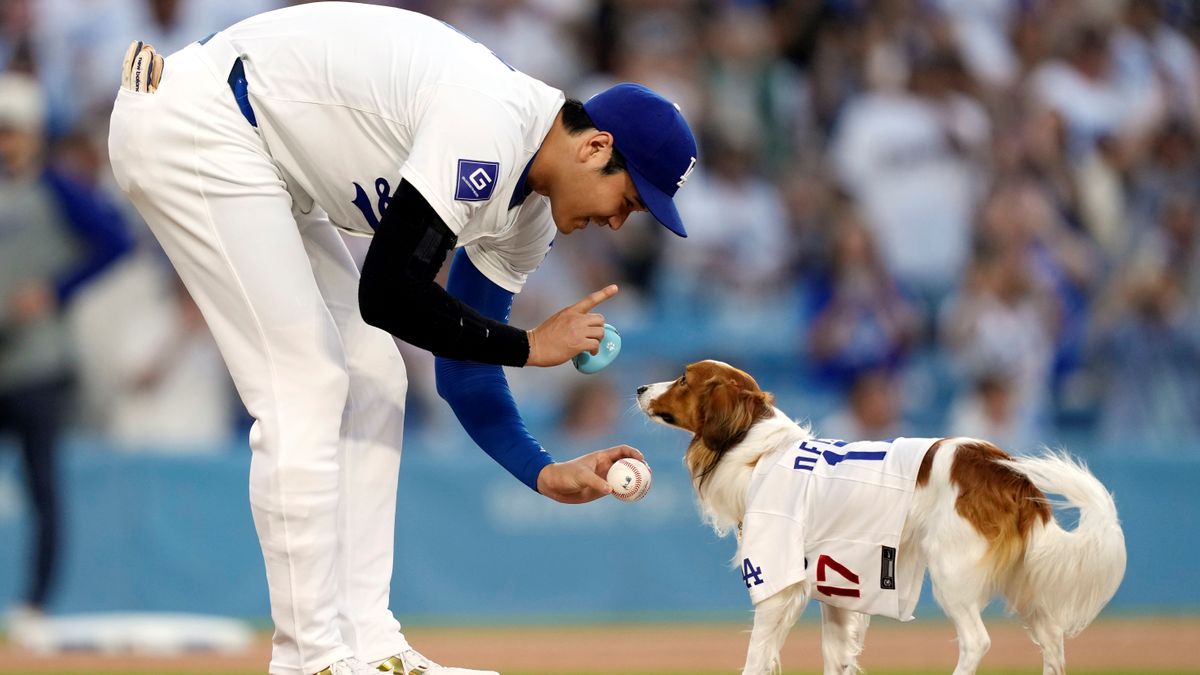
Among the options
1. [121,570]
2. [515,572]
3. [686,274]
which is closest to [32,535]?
[121,570]

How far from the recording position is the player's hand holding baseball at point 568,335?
14.6 ft

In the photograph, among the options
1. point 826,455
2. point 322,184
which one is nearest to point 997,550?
point 826,455

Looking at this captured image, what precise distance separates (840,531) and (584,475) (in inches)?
49.0

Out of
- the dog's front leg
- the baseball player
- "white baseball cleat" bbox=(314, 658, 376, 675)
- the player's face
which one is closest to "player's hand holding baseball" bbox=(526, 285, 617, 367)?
the baseball player

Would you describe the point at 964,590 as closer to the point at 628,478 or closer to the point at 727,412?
the point at 727,412

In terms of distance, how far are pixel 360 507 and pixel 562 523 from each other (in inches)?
226

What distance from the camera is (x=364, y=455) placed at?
4988 millimetres

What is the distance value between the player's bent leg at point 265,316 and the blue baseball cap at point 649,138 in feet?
3.35

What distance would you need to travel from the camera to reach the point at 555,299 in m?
12.0

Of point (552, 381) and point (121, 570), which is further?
point (552, 381)

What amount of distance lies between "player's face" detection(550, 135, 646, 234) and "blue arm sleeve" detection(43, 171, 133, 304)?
20.3ft

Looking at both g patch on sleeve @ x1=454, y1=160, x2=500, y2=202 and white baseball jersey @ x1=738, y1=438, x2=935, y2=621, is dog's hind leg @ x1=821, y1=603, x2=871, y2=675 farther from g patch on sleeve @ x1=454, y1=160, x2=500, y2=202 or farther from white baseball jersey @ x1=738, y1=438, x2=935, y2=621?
g patch on sleeve @ x1=454, y1=160, x2=500, y2=202

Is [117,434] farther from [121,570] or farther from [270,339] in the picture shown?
[270,339]

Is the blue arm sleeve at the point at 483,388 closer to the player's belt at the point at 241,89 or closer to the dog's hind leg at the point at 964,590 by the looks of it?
the player's belt at the point at 241,89
